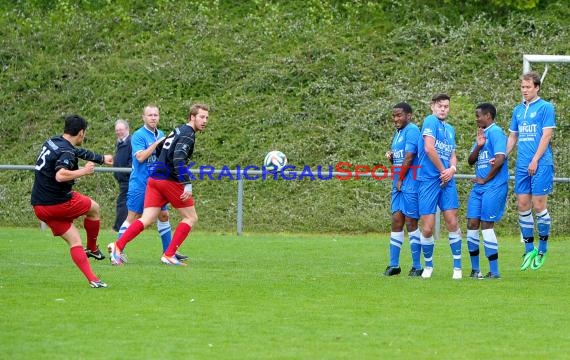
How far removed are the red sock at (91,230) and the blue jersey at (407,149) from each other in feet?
12.1

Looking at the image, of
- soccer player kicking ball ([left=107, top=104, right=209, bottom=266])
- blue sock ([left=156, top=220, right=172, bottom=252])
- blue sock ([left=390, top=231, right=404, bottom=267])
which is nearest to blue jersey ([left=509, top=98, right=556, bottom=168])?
blue sock ([left=390, top=231, right=404, bottom=267])

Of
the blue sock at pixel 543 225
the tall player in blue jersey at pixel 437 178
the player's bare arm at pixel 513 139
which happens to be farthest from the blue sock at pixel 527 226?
the tall player in blue jersey at pixel 437 178

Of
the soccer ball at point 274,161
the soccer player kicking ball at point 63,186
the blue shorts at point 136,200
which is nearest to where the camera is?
the soccer player kicking ball at point 63,186

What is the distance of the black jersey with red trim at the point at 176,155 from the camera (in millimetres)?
13469

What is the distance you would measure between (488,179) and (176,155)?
3.96m

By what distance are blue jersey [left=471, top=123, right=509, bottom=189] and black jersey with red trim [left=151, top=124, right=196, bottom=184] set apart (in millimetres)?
3699

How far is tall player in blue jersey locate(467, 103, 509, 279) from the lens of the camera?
1228cm

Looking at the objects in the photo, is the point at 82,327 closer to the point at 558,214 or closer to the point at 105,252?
the point at 105,252

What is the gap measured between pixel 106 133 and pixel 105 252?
28.1 feet

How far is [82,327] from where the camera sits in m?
8.65

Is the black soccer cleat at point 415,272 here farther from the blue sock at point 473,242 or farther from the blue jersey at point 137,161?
the blue jersey at point 137,161

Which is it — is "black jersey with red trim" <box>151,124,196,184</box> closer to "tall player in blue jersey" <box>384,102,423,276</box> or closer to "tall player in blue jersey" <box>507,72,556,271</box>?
"tall player in blue jersey" <box>384,102,423,276</box>

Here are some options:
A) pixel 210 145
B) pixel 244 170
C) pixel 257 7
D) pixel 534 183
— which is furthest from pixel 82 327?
pixel 257 7

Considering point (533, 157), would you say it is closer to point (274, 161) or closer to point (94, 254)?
point (94, 254)
